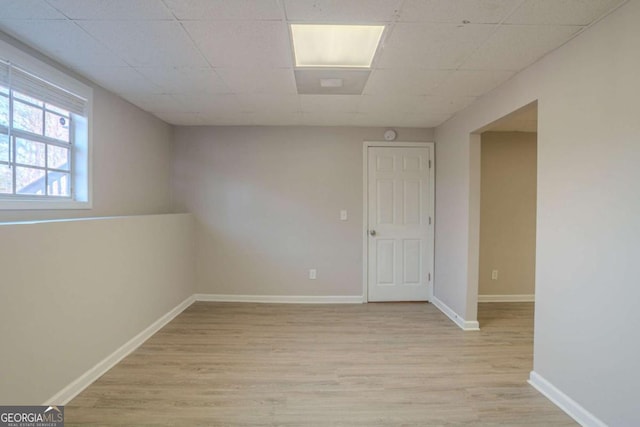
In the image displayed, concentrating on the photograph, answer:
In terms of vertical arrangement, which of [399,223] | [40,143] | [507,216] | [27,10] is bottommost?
[399,223]

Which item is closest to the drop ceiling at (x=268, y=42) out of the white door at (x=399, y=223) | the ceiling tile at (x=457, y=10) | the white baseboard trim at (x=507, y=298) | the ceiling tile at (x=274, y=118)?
the ceiling tile at (x=457, y=10)

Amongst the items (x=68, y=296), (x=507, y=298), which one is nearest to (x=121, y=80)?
(x=68, y=296)

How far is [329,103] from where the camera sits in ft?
9.45

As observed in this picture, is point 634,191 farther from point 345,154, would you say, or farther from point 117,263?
point 117,263

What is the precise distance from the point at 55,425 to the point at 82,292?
761 mm

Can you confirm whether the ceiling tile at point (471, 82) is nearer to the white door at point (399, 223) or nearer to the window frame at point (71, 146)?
the white door at point (399, 223)

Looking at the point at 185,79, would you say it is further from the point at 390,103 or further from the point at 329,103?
the point at 390,103

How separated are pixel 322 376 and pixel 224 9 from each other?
2.43 m

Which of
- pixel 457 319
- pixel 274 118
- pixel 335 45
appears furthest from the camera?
pixel 274 118

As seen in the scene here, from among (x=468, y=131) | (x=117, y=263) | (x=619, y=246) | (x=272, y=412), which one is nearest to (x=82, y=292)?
(x=117, y=263)

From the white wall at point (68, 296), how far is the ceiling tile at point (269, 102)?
1490 millimetres

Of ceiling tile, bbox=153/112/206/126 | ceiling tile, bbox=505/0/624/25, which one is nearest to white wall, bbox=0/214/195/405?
ceiling tile, bbox=153/112/206/126

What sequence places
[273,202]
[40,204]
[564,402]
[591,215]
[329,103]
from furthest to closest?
[273,202] → [329,103] → [40,204] → [564,402] → [591,215]

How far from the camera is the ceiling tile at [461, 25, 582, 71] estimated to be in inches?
65.3
